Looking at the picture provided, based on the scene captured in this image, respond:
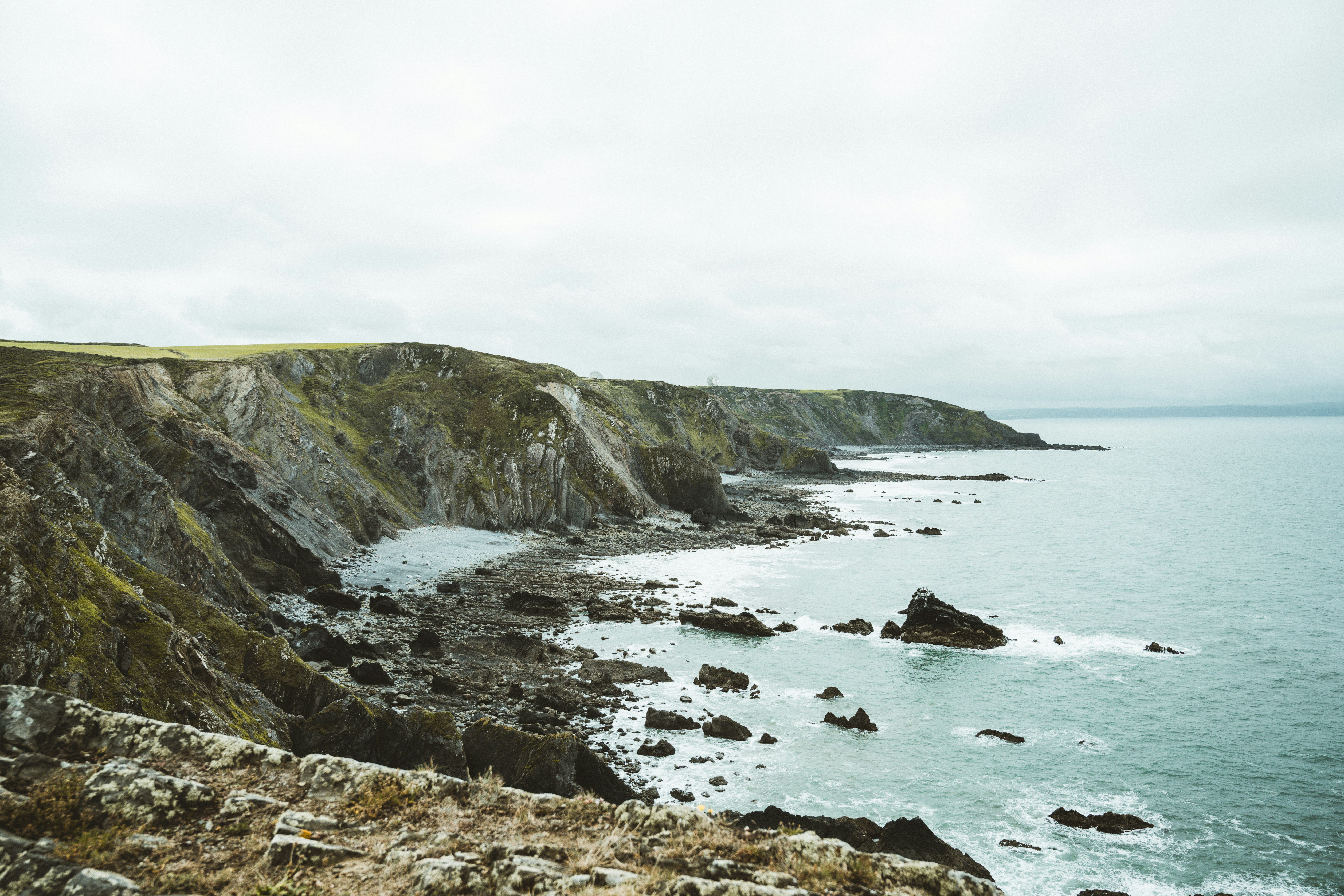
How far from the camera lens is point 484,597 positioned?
44.9 meters

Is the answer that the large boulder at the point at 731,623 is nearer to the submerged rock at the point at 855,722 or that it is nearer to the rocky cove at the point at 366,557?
the rocky cove at the point at 366,557

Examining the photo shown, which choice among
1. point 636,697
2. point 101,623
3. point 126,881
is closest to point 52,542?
point 101,623

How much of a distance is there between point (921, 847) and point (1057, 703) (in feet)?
56.7

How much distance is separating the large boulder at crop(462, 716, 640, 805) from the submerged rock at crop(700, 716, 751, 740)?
24.7ft

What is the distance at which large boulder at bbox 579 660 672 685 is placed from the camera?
32344mm

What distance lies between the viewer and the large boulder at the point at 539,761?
18.5m

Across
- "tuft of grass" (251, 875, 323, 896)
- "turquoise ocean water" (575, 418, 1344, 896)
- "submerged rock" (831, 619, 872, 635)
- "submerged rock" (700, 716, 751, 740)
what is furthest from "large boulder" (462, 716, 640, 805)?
"submerged rock" (831, 619, 872, 635)

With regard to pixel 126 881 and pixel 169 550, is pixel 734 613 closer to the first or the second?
pixel 169 550

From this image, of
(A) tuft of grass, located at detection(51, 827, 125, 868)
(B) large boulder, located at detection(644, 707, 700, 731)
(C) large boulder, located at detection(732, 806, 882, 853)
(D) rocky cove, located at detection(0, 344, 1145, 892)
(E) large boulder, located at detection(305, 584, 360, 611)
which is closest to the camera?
(A) tuft of grass, located at detection(51, 827, 125, 868)

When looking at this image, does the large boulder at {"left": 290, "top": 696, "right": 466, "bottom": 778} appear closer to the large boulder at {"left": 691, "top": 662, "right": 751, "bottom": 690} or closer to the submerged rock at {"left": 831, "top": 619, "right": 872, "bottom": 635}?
the large boulder at {"left": 691, "top": 662, "right": 751, "bottom": 690}

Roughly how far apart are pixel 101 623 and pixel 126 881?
10.0m

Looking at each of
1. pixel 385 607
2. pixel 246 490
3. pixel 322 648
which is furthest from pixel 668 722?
pixel 246 490

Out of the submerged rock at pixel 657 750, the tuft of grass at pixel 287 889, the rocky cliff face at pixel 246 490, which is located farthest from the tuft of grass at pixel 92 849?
the submerged rock at pixel 657 750

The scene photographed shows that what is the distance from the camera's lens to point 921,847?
748 inches
